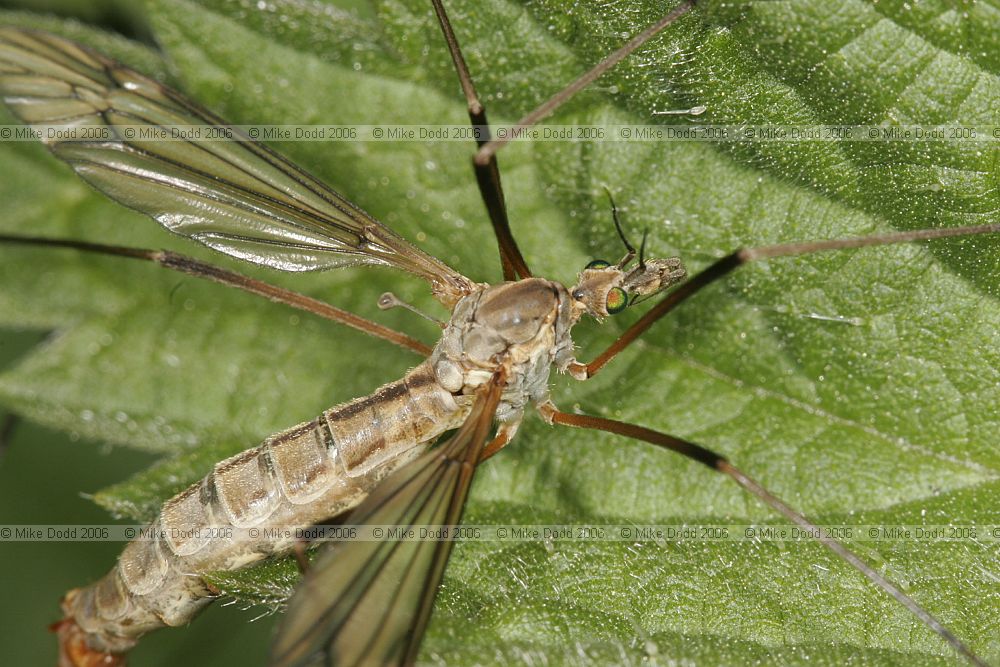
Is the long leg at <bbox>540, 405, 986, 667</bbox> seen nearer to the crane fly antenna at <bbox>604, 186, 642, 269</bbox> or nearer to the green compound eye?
the green compound eye

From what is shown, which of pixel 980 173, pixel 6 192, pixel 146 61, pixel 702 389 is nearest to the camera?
pixel 980 173

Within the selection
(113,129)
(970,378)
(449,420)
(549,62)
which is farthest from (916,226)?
(113,129)

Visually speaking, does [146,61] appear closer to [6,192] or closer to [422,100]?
[6,192]

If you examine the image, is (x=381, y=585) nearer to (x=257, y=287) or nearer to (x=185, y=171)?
(x=257, y=287)

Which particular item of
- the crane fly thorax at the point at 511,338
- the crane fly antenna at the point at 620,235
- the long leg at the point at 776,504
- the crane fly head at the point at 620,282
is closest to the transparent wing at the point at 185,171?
the crane fly thorax at the point at 511,338

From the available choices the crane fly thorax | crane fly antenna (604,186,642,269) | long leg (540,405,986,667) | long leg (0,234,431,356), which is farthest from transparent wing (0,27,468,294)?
long leg (540,405,986,667)

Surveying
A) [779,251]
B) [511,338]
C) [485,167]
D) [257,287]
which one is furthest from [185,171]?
[779,251]
